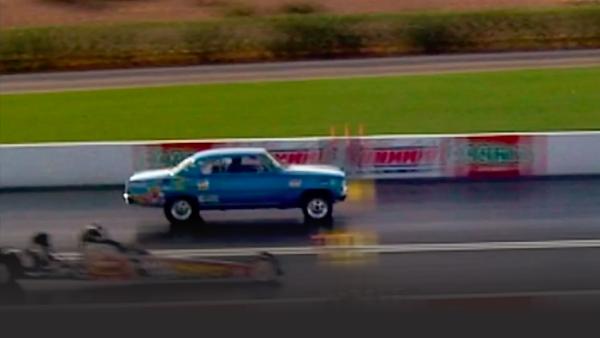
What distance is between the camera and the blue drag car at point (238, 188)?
21188 mm

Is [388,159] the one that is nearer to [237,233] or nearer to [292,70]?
[237,233]

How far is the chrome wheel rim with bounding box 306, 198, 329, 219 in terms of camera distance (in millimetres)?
21156

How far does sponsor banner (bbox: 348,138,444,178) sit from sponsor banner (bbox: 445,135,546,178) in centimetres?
26

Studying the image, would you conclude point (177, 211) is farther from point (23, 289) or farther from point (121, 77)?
point (121, 77)

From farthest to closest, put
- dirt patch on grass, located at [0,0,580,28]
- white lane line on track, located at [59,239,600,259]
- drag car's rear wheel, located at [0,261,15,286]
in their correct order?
dirt patch on grass, located at [0,0,580,28] < white lane line on track, located at [59,239,600,259] < drag car's rear wheel, located at [0,261,15,286]

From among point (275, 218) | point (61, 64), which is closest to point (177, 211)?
point (275, 218)

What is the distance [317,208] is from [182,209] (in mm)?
2162

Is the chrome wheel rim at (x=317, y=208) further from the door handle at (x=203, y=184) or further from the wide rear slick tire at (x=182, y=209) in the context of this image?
the wide rear slick tire at (x=182, y=209)

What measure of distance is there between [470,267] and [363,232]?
299 centimetres

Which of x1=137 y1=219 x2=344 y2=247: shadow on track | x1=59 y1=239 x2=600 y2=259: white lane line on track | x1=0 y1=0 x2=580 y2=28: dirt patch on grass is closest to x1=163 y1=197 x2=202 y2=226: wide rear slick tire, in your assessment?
x1=137 y1=219 x2=344 y2=247: shadow on track

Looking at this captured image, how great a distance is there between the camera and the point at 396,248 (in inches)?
741

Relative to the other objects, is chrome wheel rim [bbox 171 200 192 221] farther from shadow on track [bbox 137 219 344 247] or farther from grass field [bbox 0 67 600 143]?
grass field [bbox 0 67 600 143]

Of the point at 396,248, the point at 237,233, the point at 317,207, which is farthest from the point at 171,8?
the point at 396,248

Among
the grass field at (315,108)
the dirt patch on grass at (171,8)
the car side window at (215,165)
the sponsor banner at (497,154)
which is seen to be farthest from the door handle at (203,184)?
the dirt patch on grass at (171,8)
